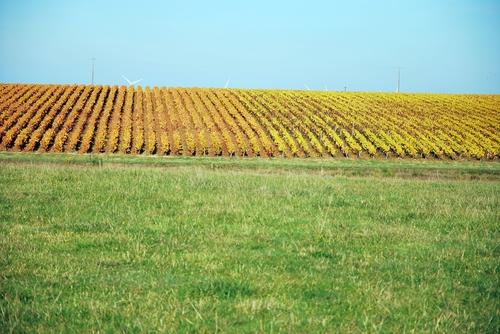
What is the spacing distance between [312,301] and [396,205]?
24.9 feet

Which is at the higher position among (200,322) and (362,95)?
(362,95)

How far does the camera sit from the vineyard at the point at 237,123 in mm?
39156

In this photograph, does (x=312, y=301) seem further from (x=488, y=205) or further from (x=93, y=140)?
(x=93, y=140)

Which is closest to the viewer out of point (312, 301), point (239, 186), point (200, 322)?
point (200, 322)

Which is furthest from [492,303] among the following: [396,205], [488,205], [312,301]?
[488,205]

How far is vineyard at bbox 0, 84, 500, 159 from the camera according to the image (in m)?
39.2

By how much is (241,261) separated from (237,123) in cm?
4040

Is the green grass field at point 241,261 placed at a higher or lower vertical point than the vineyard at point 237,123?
lower

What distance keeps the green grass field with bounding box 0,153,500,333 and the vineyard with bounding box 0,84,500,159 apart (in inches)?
1015

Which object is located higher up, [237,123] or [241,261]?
[237,123]

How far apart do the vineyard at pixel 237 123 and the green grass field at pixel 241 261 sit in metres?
25.8

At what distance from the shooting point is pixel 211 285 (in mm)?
6168

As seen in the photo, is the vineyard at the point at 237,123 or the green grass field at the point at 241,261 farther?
the vineyard at the point at 237,123

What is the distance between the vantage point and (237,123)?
4738 cm
